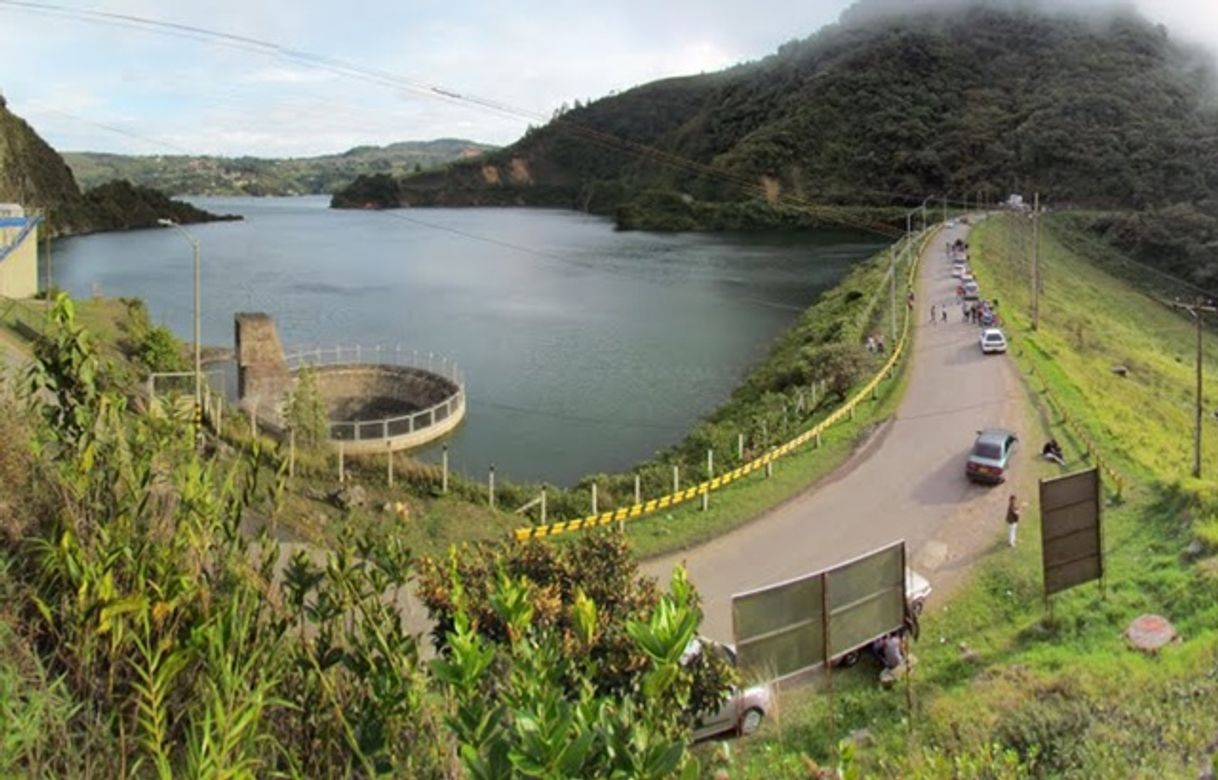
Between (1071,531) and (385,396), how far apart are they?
85.4ft

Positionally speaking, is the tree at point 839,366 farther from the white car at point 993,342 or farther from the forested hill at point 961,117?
the forested hill at point 961,117

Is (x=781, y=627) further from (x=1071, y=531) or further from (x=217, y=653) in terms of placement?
(x=217, y=653)

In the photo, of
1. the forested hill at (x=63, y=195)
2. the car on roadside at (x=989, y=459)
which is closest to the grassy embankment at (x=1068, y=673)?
the car on roadside at (x=989, y=459)

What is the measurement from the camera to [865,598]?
9414 millimetres

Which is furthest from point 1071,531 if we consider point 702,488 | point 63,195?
point 63,195

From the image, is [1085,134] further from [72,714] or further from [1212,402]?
[72,714]

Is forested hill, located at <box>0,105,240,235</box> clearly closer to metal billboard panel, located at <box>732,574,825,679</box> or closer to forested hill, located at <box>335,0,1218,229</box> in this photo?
forested hill, located at <box>335,0,1218,229</box>

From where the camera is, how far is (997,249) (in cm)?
6719

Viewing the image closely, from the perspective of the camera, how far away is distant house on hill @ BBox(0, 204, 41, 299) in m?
39.3

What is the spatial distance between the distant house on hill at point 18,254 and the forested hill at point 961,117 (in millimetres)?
50756

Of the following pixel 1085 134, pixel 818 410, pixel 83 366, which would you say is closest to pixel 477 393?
pixel 818 410

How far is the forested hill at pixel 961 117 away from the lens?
95125 millimetres

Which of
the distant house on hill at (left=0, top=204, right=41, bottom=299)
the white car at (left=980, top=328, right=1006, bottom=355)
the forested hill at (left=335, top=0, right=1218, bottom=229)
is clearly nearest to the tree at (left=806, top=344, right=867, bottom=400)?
the white car at (left=980, top=328, right=1006, bottom=355)

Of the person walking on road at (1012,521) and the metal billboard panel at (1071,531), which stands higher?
the metal billboard panel at (1071,531)
